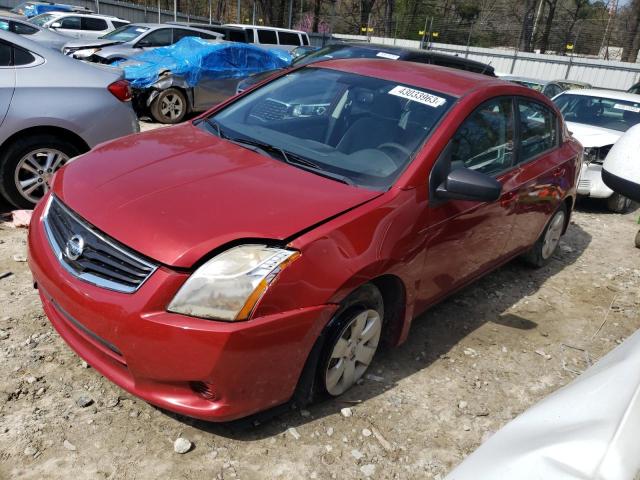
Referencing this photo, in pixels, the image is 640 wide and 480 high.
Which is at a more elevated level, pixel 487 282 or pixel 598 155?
pixel 598 155

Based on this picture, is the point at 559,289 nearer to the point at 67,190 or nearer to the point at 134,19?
the point at 67,190

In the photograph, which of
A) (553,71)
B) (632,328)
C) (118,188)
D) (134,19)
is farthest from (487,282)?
(134,19)

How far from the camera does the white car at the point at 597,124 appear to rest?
271 inches

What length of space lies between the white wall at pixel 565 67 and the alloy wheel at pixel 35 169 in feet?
73.8

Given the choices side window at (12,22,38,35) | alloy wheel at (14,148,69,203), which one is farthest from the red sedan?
side window at (12,22,38,35)

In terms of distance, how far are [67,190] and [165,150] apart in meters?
0.57

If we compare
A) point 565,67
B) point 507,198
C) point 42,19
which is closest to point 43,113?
point 507,198

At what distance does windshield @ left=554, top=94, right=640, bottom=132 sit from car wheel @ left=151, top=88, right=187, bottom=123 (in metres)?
6.23

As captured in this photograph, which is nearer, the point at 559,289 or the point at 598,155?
the point at 559,289

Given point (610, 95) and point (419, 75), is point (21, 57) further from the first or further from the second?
point (610, 95)

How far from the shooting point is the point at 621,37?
30141mm

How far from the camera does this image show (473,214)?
327cm

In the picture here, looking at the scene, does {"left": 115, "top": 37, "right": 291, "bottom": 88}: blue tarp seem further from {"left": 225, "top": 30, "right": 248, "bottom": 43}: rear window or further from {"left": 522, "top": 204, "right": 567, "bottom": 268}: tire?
{"left": 522, "top": 204, "right": 567, "bottom": 268}: tire

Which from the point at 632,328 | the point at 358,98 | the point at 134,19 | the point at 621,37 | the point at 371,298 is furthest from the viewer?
the point at 134,19
